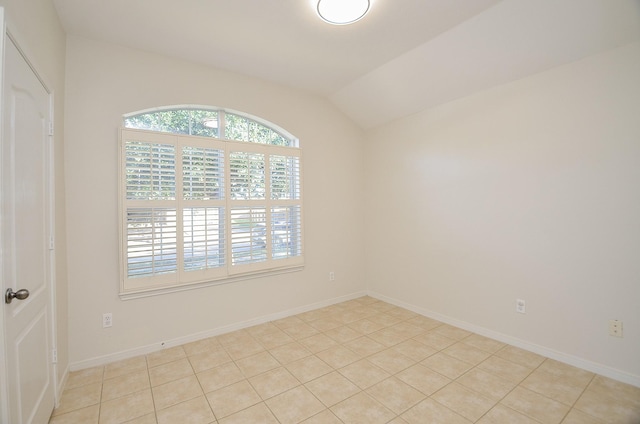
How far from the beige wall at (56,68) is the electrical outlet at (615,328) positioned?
4081 mm

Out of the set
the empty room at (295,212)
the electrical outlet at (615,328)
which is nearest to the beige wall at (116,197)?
the empty room at (295,212)

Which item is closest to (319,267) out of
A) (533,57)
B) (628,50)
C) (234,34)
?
(234,34)

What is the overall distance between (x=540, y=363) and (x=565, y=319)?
0.42 m

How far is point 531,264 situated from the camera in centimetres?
258

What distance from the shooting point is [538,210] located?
252cm

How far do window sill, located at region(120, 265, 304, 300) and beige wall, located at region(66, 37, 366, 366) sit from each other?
51 mm

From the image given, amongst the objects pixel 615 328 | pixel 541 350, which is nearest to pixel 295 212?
pixel 541 350

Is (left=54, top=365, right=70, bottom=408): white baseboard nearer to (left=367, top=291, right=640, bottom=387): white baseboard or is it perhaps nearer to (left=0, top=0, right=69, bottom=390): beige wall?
(left=0, top=0, right=69, bottom=390): beige wall

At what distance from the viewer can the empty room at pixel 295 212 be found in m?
1.84

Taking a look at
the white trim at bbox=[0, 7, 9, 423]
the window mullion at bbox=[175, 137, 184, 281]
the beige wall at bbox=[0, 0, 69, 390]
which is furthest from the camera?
the window mullion at bbox=[175, 137, 184, 281]

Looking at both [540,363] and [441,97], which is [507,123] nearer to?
[441,97]

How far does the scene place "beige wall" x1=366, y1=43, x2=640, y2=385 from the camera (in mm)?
2121

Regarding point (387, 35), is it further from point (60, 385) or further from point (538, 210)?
point (60, 385)

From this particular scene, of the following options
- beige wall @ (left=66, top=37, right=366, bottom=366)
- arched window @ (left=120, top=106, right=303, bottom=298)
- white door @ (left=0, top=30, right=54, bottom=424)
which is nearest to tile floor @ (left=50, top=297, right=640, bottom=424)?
beige wall @ (left=66, top=37, right=366, bottom=366)
